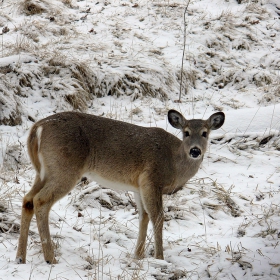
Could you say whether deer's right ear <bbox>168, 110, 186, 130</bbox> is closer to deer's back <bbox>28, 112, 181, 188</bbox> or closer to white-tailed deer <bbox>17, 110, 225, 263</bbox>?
white-tailed deer <bbox>17, 110, 225, 263</bbox>

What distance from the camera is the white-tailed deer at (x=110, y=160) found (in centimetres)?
485

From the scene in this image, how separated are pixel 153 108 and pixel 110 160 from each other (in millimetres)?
4538

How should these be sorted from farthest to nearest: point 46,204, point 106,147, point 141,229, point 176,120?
point 176,120 → point 141,229 → point 106,147 → point 46,204

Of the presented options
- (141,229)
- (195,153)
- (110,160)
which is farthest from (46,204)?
(195,153)

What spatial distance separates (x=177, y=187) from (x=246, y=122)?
129 inches

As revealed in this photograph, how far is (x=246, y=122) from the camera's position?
869 cm

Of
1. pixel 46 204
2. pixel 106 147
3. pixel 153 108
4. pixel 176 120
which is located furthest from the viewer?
pixel 153 108

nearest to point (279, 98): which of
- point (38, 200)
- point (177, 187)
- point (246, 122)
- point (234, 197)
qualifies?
point (246, 122)

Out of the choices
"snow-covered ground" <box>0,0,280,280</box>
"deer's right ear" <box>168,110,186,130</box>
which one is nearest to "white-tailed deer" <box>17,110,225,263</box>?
Result: "deer's right ear" <box>168,110,186,130</box>

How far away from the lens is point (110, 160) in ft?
17.9

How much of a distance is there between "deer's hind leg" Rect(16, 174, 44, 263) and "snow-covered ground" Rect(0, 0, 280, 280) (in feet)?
0.37

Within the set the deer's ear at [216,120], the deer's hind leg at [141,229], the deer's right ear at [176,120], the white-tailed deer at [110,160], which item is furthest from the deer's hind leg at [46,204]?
the deer's ear at [216,120]

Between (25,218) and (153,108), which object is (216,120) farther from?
(153,108)

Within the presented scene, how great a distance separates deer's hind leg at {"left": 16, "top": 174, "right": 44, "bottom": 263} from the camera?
463 cm
